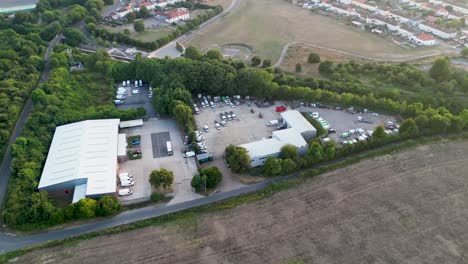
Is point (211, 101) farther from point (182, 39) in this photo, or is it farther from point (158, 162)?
point (182, 39)

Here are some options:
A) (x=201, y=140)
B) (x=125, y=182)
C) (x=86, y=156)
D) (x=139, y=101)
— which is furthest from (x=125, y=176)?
(x=139, y=101)

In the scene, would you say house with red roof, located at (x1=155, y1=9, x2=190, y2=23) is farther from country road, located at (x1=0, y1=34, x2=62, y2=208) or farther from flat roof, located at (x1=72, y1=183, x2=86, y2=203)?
flat roof, located at (x1=72, y1=183, x2=86, y2=203)

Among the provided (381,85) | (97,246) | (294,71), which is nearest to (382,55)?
(381,85)

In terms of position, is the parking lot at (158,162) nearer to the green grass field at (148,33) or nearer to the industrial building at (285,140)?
the industrial building at (285,140)

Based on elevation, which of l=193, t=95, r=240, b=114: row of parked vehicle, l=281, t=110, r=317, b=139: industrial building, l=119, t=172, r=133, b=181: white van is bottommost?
l=119, t=172, r=133, b=181: white van

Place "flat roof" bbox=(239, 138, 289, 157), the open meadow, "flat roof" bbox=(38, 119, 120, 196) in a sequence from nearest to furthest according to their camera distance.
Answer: "flat roof" bbox=(38, 119, 120, 196) → "flat roof" bbox=(239, 138, 289, 157) → the open meadow

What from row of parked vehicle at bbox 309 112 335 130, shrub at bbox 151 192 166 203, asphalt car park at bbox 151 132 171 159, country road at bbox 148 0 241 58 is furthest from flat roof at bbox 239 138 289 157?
country road at bbox 148 0 241 58

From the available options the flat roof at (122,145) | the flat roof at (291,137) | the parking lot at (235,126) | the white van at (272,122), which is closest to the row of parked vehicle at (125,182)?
the flat roof at (122,145)
